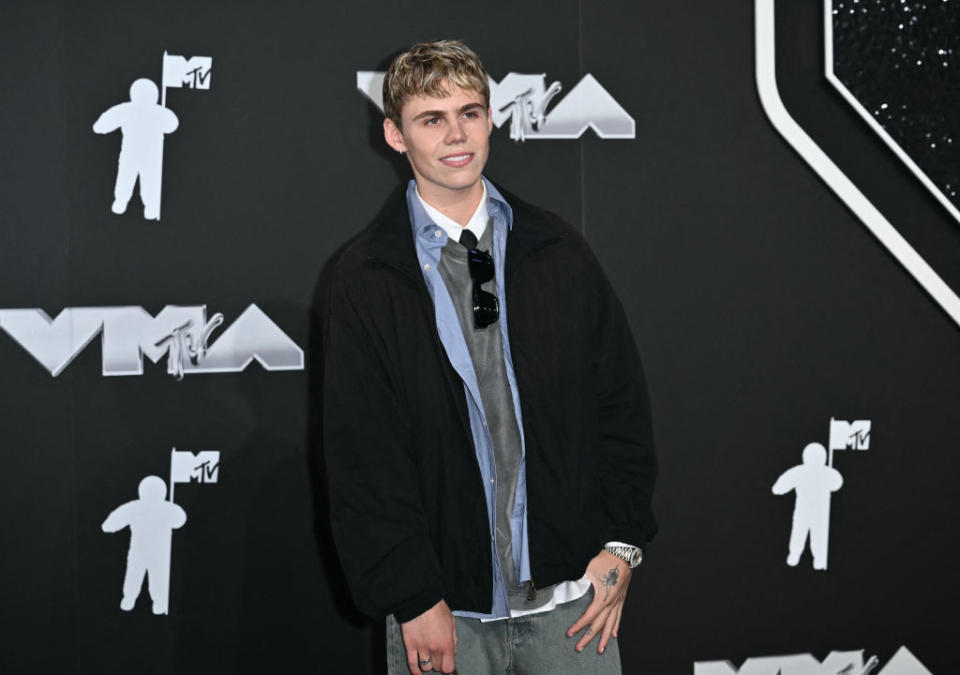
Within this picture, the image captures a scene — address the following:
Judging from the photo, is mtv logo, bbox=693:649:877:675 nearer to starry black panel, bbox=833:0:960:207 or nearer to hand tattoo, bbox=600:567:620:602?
hand tattoo, bbox=600:567:620:602

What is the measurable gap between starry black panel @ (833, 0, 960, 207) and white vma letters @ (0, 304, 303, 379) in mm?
1669

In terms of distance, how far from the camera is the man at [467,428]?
4.84ft

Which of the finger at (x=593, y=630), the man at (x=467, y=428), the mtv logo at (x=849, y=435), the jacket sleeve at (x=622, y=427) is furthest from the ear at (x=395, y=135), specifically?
the mtv logo at (x=849, y=435)

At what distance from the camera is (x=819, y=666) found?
2625mm

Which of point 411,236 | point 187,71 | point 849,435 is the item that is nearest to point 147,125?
point 187,71

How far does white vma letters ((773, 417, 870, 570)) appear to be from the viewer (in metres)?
2.59

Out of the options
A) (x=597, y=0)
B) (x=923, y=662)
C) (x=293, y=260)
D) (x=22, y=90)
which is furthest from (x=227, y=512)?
(x=923, y=662)

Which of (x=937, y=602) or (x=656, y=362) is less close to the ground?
(x=656, y=362)

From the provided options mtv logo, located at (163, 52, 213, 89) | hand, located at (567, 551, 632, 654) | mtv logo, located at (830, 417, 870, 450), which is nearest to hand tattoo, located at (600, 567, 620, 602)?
hand, located at (567, 551, 632, 654)

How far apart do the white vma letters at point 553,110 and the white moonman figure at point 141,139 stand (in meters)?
0.81

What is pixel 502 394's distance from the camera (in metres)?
1.52

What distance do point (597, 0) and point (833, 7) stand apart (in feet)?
2.15

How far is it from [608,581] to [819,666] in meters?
1.37

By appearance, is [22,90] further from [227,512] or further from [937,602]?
[937,602]
